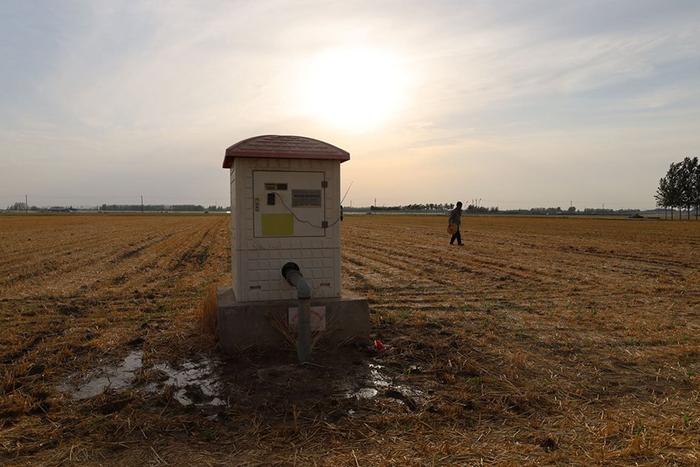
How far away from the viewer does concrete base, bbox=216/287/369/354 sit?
6.24 metres

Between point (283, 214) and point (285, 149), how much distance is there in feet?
2.77

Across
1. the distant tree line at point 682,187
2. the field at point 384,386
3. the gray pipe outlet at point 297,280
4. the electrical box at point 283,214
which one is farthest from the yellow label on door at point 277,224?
the distant tree line at point 682,187

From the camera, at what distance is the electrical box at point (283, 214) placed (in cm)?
650

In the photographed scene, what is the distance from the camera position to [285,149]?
21.4 feet

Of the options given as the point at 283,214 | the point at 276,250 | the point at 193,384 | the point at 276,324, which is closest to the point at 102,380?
the point at 193,384

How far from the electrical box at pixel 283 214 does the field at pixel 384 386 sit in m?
1.02

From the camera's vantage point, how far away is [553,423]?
4254mm

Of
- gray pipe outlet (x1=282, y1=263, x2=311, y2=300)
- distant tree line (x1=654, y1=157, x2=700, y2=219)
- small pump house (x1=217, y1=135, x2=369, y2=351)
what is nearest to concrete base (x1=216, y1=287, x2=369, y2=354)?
small pump house (x1=217, y1=135, x2=369, y2=351)

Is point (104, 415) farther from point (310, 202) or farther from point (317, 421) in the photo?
point (310, 202)

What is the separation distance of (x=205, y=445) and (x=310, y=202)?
140 inches

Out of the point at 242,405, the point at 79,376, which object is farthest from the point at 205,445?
the point at 79,376

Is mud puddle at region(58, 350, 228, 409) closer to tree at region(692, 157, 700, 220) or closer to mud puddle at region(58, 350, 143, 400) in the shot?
mud puddle at region(58, 350, 143, 400)

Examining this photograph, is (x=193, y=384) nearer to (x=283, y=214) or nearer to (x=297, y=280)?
(x=297, y=280)

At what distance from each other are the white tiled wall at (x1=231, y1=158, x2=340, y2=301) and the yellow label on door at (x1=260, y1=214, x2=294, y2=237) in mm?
92
